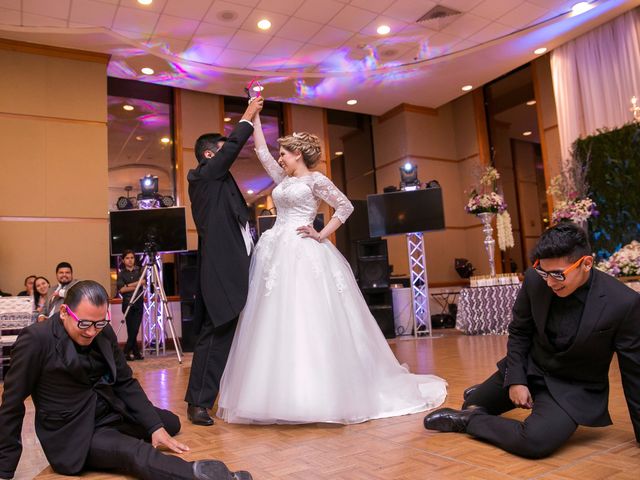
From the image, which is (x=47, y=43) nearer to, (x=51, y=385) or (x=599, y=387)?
(x=51, y=385)

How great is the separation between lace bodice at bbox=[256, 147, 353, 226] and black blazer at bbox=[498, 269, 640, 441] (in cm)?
115

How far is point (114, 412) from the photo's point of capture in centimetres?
203

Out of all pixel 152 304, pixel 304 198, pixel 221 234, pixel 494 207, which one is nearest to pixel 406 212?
pixel 494 207

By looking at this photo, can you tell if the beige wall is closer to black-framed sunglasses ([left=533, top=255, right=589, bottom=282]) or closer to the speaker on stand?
the speaker on stand

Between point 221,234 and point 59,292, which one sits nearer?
point 221,234

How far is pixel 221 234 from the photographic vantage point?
270 centimetres

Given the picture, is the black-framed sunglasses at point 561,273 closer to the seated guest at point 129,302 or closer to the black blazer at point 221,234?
the black blazer at point 221,234

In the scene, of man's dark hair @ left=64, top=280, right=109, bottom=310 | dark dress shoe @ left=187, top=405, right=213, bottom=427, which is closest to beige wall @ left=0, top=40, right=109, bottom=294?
dark dress shoe @ left=187, top=405, right=213, bottom=427

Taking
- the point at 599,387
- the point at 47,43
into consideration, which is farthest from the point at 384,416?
the point at 47,43

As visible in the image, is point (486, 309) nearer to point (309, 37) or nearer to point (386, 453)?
point (309, 37)

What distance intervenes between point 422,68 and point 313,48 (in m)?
1.89

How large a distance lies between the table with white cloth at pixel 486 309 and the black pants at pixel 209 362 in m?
5.21

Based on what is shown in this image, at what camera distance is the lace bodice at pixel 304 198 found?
Answer: 9.25 ft

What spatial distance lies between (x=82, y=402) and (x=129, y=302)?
189 inches
